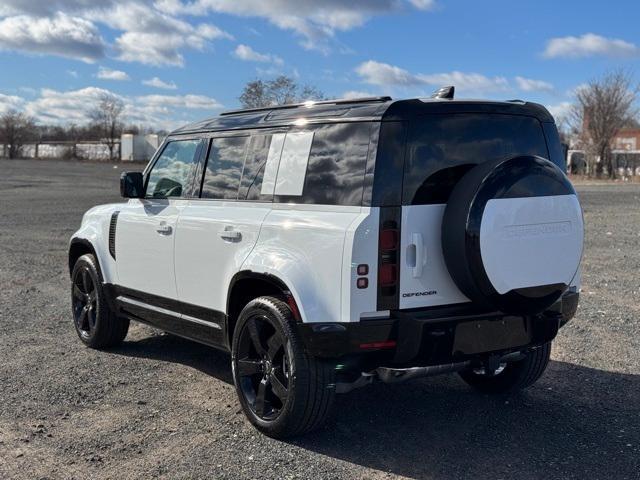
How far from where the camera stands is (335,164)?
4.01 metres

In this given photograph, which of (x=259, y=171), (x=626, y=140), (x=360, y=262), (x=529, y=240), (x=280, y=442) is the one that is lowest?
(x=280, y=442)

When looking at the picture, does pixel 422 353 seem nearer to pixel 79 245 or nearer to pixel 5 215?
pixel 79 245

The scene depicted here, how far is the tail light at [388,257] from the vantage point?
3.75 meters

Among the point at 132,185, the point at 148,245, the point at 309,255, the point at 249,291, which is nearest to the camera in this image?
the point at 309,255

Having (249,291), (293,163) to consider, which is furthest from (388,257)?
(249,291)

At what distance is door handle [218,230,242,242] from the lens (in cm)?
448

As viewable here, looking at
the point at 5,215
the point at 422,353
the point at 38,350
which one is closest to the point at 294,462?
the point at 422,353

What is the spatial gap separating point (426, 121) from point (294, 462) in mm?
2109

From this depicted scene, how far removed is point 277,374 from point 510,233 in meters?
1.65

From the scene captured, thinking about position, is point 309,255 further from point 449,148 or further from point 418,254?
point 449,148

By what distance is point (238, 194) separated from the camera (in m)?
4.70

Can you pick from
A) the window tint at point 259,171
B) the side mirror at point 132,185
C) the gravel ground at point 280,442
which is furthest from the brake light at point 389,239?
the side mirror at point 132,185

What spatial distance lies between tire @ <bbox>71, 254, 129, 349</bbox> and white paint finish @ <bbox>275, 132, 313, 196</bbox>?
8.58 feet

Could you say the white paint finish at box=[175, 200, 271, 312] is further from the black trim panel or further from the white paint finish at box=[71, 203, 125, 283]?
the white paint finish at box=[71, 203, 125, 283]
